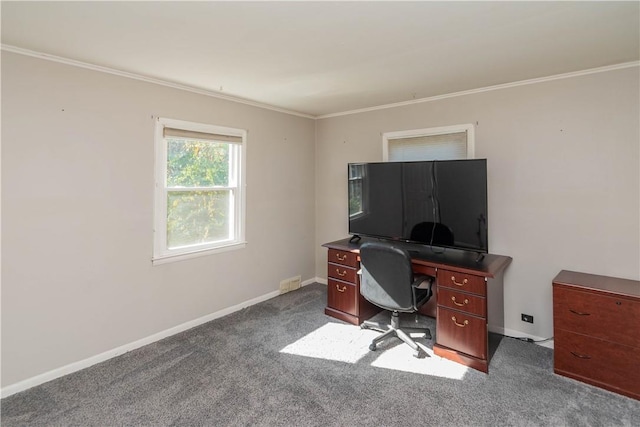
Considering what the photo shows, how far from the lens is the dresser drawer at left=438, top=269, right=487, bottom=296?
247 cm

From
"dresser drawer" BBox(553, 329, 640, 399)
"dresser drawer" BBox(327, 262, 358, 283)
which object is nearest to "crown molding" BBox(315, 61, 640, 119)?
"dresser drawer" BBox(327, 262, 358, 283)

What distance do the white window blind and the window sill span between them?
2.06 metres

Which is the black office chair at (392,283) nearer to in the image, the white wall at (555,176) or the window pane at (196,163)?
the white wall at (555,176)

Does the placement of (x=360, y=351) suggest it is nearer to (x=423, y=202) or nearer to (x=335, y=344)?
(x=335, y=344)

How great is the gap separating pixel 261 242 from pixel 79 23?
8.52 ft

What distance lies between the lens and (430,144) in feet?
11.4

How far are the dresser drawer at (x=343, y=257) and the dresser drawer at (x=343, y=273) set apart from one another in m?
0.04

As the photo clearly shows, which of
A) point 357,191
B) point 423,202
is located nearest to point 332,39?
point 423,202

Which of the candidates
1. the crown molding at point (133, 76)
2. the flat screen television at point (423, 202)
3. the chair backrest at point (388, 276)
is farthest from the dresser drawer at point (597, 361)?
the crown molding at point (133, 76)

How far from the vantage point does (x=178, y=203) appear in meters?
3.15

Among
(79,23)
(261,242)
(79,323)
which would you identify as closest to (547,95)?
(261,242)

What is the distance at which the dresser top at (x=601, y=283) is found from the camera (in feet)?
7.27

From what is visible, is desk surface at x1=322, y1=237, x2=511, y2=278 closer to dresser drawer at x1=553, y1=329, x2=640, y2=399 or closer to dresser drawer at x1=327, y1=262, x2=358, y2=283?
dresser drawer at x1=327, y1=262, x2=358, y2=283

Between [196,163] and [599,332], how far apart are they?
3.61 metres
